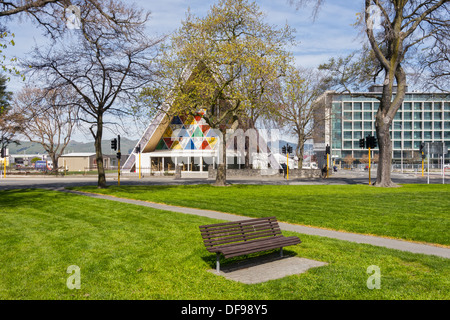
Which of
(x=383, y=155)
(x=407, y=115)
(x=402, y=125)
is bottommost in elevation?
(x=383, y=155)

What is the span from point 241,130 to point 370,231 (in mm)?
37440

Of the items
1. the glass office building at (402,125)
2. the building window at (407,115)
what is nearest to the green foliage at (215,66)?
the glass office building at (402,125)

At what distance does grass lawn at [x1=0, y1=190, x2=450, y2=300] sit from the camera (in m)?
5.86

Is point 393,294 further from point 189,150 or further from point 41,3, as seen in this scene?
point 189,150

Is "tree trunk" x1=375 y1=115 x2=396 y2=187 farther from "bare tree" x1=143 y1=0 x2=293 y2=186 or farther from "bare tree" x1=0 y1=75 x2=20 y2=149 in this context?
Answer: "bare tree" x1=0 y1=75 x2=20 y2=149

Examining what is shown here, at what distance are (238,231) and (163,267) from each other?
1.68 meters

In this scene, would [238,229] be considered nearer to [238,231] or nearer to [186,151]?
[238,231]

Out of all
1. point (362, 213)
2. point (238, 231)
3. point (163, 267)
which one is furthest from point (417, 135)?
point (163, 267)

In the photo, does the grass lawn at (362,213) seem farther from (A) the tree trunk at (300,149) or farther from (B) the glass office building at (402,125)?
(B) the glass office building at (402,125)

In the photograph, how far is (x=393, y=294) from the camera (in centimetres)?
573

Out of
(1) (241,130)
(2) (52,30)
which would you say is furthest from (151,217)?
(1) (241,130)

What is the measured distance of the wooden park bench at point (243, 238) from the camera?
712 centimetres

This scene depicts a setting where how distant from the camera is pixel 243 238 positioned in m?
7.97
